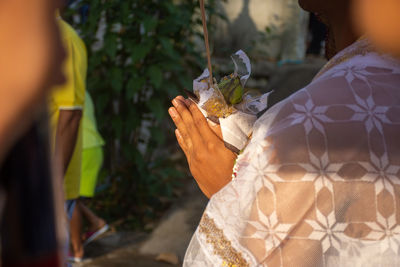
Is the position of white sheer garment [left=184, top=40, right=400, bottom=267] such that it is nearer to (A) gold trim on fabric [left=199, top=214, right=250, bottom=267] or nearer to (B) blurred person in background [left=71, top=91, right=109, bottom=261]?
(A) gold trim on fabric [left=199, top=214, right=250, bottom=267]

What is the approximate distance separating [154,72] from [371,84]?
2.91 metres

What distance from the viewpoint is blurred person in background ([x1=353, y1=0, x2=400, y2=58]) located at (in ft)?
3.57

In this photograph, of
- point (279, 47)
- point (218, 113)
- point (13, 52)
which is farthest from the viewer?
point (279, 47)

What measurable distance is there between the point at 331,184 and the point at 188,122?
470mm

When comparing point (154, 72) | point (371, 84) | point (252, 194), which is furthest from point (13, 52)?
point (154, 72)

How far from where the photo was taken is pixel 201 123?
1.40 meters

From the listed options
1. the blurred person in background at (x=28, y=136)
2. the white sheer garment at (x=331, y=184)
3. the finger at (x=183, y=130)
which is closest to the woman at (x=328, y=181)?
the white sheer garment at (x=331, y=184)

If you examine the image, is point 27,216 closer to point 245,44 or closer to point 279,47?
point 245,44

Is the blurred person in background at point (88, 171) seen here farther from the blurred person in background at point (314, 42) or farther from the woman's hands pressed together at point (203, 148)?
the blurred person in background at point (314, 42)

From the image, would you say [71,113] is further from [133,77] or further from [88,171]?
[133,77]

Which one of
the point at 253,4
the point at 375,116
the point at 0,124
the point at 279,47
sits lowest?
the point at 279,47

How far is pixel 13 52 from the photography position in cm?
48

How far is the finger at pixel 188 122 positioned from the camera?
1396mm

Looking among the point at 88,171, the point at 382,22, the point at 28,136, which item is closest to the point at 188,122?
the point at 382,22
